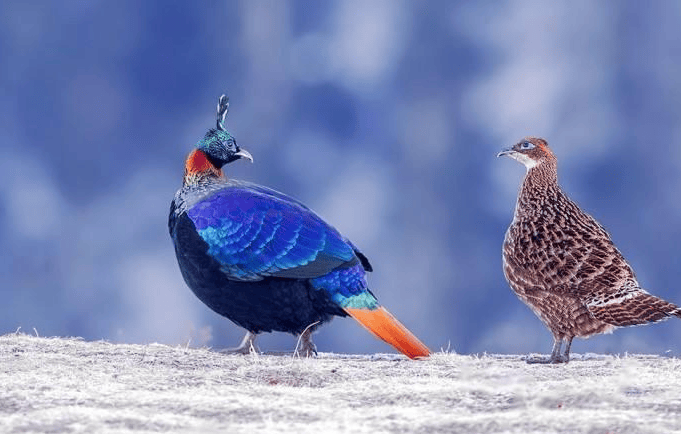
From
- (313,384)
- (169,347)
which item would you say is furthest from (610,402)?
(169,347)

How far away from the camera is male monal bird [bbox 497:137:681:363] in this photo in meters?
6.12

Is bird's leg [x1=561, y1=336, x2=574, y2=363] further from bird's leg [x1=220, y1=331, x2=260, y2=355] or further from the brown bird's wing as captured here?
bird's leg [x1=220, y1=331, x2=260, y2=355]

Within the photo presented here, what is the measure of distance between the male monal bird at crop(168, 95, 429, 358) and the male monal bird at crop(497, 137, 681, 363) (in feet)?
2.78

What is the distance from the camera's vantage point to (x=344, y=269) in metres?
6.08

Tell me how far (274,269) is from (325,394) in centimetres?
125

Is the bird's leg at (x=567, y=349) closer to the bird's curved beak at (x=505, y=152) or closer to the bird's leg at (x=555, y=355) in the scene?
the bird's leg at (x=555, y=355)

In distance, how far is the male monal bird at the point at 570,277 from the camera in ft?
20.1

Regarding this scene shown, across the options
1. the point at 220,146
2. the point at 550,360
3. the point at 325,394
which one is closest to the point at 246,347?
the point at 220,146

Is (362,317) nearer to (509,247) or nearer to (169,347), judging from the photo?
(509,247)

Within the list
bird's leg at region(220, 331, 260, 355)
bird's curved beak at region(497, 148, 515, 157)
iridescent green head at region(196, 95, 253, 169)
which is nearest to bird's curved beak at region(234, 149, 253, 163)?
iridescent green head at region(196, 95, 253, 169)

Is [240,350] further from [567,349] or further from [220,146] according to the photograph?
[567,349]

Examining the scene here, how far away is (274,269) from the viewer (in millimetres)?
5988

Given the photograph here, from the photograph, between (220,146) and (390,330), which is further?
(220,146)

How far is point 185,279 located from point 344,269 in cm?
104
